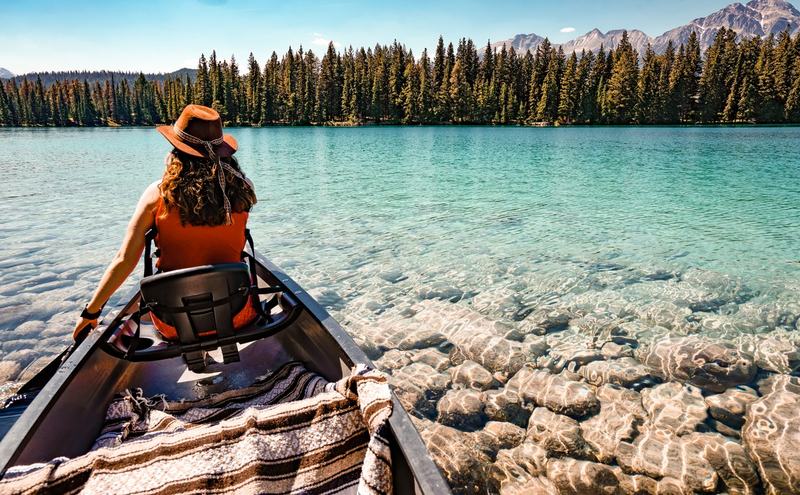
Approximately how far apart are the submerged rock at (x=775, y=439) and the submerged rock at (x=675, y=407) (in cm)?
38

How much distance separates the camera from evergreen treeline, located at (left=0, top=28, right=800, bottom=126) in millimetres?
87062

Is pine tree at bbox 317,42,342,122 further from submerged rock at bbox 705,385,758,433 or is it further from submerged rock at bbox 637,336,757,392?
submerged rock at bbox 705,385,758,433

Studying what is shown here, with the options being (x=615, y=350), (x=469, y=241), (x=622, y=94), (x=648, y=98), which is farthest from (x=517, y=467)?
(x=648, y=98)

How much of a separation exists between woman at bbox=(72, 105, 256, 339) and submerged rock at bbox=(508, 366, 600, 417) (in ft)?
11.0

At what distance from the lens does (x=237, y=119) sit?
4158 inches

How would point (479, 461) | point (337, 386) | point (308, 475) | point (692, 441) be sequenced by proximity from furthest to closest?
point (692, 441) → point (479, 461) → point (337, 386) → point (308, 475)

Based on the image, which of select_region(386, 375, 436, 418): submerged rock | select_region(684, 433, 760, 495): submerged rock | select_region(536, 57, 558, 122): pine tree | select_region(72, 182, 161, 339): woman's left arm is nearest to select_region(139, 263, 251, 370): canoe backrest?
select_region(72, 182, 161, 339): woman's left arm

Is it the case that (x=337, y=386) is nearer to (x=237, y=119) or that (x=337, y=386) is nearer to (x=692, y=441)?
(x=692, y=441)

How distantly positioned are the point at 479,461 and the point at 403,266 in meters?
5.41

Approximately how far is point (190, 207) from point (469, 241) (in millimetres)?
8435

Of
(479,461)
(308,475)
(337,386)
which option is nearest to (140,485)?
(308,475)

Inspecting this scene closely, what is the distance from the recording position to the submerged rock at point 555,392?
14.7ft

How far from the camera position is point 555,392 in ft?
15.6

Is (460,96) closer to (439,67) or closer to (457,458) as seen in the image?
(439,67)
